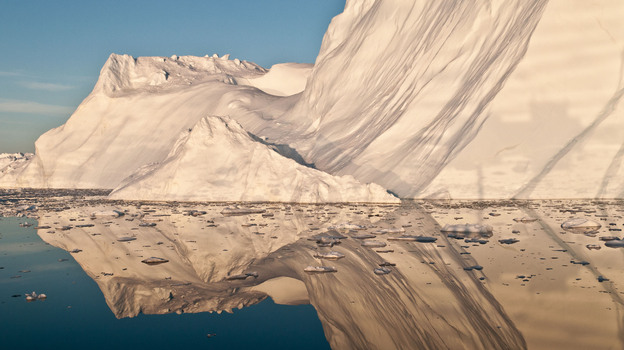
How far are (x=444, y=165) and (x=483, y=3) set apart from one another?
→ 308 inches

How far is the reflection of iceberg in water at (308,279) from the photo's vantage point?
17.4 ft

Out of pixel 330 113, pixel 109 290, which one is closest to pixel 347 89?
pixel 330 113

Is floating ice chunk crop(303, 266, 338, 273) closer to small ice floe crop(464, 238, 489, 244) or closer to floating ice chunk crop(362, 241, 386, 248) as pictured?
Answer: floating ice chunk crop(362, 241, 386, 248)

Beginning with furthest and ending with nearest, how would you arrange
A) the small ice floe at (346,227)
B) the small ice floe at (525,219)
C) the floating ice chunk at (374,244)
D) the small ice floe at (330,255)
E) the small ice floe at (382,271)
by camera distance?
the small ice floe at (525,219) → the small ice floe at (346,227) → the floating ice chunk at (374,244) → the small ice floe at (330,255) → the small ice floe at (382,271)

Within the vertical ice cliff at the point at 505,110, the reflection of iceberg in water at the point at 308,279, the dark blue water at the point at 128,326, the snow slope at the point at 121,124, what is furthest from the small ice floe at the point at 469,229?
the snow slope at the point at 121,124

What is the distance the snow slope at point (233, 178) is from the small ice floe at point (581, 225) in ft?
26.7

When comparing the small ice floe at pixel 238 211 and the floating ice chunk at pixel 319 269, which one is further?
the small ice floe at pixel 238 211

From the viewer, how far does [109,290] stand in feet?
23.3

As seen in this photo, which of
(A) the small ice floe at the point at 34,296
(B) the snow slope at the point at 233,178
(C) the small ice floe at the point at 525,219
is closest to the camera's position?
(A) the small ice floe at the point at 34,296

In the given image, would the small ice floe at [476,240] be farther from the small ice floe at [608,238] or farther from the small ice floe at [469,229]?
the small ice floe at [608,238]

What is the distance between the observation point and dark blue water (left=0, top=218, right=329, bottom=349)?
5.04 meters

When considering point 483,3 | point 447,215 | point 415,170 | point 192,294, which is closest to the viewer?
point 192,294

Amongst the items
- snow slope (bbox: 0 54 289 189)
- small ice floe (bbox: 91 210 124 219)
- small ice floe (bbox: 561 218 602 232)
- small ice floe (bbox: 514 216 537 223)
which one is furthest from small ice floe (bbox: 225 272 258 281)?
snow slope (bbox: 0 54 289 189)

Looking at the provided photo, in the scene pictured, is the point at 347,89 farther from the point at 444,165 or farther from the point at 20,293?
the point at 20,293
